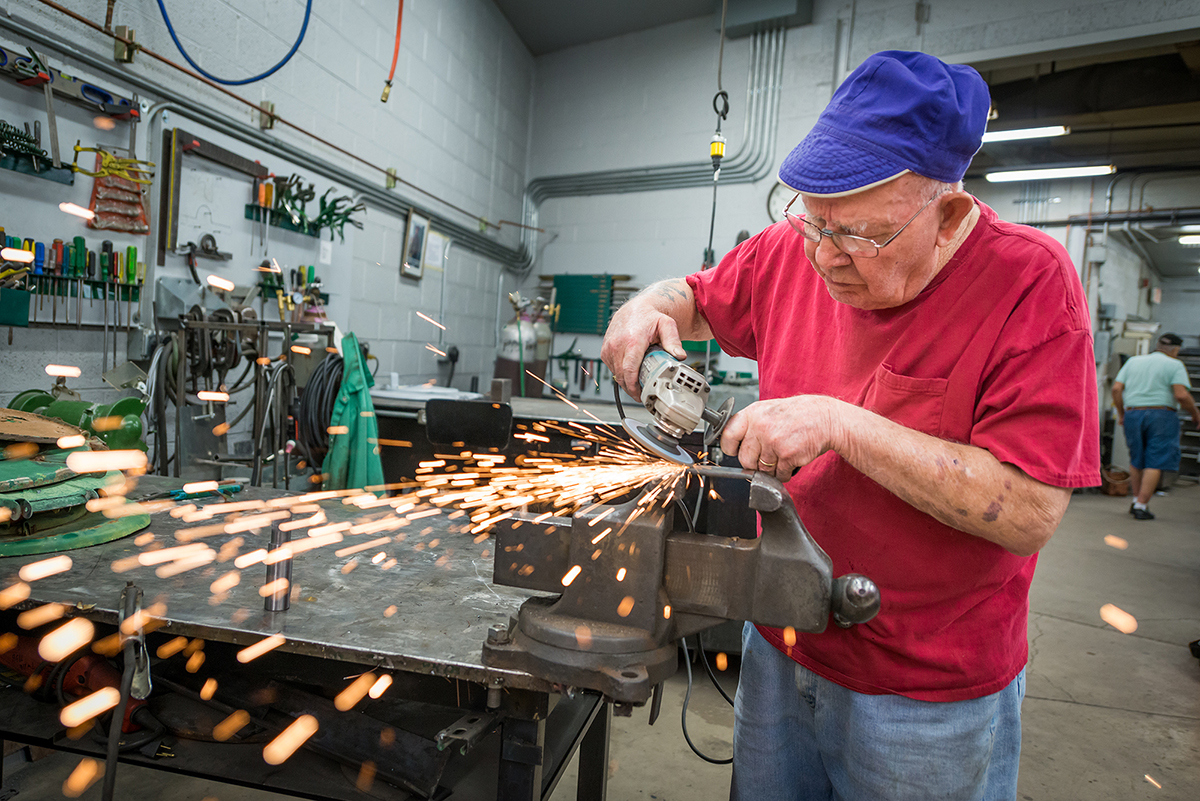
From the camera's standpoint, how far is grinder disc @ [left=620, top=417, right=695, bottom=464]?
1171 mm

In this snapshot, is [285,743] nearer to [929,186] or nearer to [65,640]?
[65,640]

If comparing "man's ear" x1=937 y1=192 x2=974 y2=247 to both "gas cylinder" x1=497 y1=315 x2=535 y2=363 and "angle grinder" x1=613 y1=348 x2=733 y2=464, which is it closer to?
"angle grinder" x1=613 y1=348 x2=733 y2=464

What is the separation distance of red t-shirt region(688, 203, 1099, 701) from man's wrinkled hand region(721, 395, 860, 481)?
14cm

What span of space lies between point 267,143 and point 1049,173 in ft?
27.8

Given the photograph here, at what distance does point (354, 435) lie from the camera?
3.14 meters

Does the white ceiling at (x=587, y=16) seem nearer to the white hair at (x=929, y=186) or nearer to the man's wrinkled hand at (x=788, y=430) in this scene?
the white hair at (x=929, y=186)

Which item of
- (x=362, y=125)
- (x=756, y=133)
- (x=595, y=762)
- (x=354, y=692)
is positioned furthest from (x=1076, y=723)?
(x=362, y=125)

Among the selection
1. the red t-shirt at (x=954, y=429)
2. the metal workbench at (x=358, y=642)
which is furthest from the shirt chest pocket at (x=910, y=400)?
the metal workbench at (x=358, y=642)

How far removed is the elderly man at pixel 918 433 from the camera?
0.93 meters

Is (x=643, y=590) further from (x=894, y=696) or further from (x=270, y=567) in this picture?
(x=270, y=567)

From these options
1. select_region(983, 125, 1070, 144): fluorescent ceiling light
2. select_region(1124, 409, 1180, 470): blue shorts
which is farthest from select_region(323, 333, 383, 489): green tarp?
select_region(1124, 409, 1180, 470): blue shorts

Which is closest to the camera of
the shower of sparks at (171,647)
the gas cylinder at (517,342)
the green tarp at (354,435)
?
the shower of sparks at (171,647)

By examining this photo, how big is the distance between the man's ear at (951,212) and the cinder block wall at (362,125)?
3.54m

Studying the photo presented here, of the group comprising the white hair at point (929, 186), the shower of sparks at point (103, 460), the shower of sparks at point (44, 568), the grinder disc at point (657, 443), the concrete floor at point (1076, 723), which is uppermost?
the white hair at point (929, 186)
